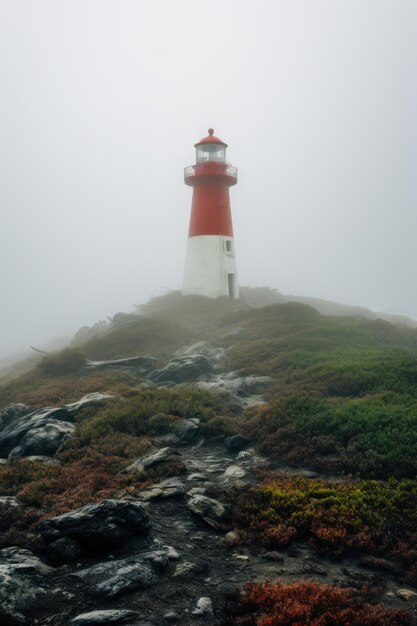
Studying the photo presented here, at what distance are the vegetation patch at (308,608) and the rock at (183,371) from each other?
14.9 m

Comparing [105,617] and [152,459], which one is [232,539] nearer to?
[105,617]

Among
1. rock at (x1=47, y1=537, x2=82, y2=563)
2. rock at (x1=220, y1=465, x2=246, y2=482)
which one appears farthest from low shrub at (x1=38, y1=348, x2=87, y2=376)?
rock at (x1=47, y1=537, x2=82, y2=563)

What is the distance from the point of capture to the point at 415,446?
35.8 ft

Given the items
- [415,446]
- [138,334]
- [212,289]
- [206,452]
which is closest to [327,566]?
[415,446]

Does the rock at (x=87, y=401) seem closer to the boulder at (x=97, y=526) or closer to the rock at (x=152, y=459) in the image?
the rock at (x=152, y=459)

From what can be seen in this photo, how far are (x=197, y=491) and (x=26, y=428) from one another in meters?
6.83

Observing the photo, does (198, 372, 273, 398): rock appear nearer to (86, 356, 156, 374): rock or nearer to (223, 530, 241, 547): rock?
(86, 356, 156, 374): rock

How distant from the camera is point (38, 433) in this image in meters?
13.7

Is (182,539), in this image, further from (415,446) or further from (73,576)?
(415,446)

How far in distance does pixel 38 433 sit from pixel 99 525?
657 cm

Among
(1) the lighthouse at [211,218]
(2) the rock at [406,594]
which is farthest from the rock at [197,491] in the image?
(1) the lighthouse at [211,218]

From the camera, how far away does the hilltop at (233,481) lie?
269 inches

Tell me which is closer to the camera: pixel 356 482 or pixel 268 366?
pixel 356 482

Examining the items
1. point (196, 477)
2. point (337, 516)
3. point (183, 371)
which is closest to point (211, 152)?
point (183, 371)
